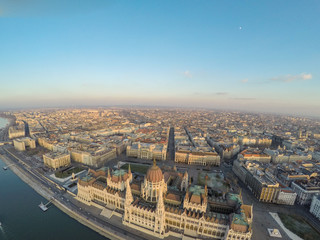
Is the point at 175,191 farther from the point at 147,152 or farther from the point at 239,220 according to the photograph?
the point at 147,152

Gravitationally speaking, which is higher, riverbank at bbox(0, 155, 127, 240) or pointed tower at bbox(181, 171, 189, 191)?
pointed tower at bbox(181, 171, 189, 191)

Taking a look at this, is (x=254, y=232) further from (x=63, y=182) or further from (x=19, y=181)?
(x=19, y=181)

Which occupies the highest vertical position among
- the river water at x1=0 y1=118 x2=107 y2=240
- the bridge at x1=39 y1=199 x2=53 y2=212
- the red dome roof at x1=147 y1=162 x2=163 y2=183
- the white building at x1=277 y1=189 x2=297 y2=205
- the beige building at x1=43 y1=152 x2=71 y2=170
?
the red dome roof at x1=147 y1=162 x2=163 y2=183

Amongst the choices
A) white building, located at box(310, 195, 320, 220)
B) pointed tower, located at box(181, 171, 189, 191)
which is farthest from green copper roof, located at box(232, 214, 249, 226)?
white building, located at box(310, 195, 320, 220)

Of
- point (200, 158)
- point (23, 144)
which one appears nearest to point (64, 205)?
point (200, 158)

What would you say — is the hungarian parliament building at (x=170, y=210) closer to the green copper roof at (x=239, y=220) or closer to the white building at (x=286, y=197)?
the green copper roof at (x=239, y=220)

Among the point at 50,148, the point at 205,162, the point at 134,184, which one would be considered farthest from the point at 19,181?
the point at 205,162

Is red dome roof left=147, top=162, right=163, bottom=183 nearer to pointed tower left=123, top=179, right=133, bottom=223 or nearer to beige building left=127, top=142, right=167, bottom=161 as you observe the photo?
pointed tower left=123, top=179, right=133, bottom=223
